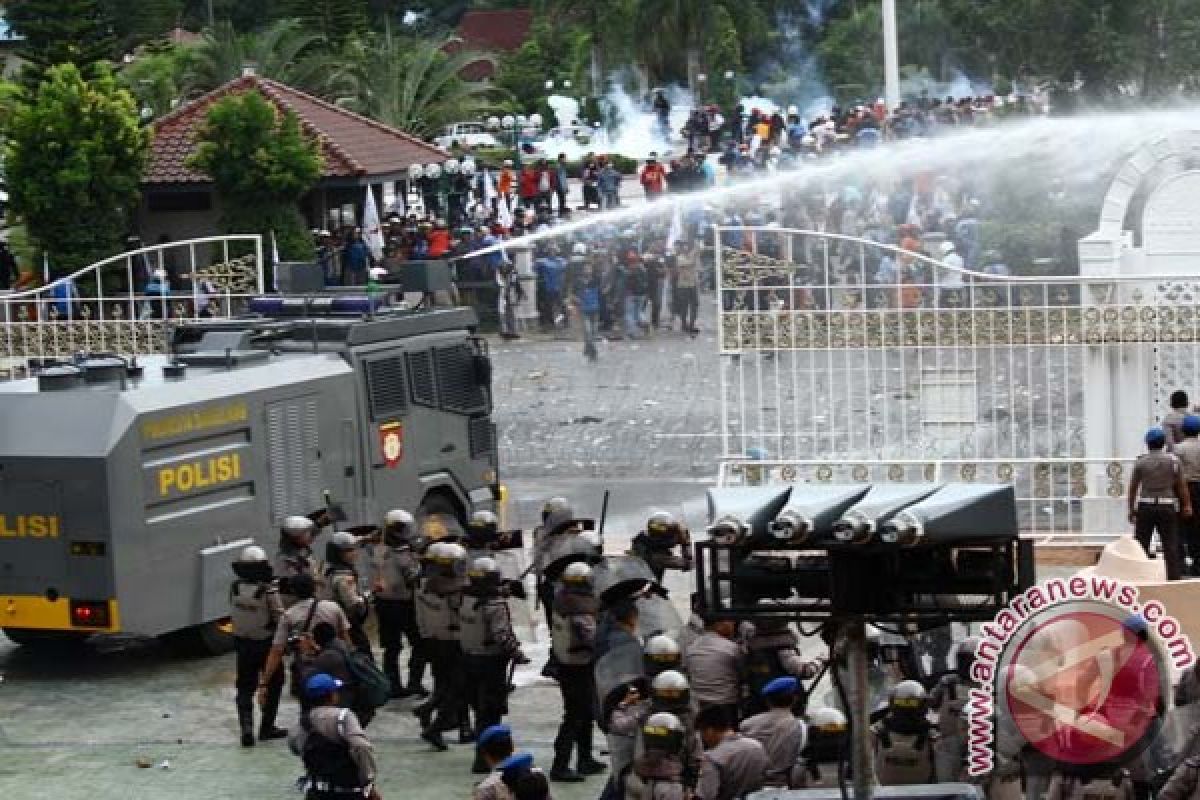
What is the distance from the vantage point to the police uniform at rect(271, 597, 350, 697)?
1547 centimetres

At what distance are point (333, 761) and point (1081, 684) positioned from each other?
4.02 m

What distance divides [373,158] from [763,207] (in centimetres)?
505

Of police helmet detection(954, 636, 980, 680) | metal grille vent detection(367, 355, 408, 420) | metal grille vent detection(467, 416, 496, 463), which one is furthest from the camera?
metal grille vent detection(467, 416, 496, 463)

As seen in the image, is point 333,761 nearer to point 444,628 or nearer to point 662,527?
point 444,628

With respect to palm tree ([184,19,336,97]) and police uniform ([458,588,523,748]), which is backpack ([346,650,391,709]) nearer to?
police uniform ([458,588,523,748])

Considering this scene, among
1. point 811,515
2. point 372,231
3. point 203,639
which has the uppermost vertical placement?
point 372,231

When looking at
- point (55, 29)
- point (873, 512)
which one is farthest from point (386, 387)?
point (55, 29)

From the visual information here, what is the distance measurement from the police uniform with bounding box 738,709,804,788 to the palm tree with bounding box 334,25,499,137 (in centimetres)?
3331

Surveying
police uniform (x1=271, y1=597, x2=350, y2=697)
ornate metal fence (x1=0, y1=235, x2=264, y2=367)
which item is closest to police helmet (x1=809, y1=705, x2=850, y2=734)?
police uniform (x1=271, y1=597, x2=350, y2=697)

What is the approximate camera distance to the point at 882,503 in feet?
36.4

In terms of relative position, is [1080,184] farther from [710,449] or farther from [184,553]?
[184,553]

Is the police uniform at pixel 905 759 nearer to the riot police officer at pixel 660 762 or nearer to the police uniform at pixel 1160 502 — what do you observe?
the riot police officer at pixel 660 762

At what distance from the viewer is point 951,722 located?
1320cm

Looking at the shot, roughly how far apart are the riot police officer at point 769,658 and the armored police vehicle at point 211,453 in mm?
5035
